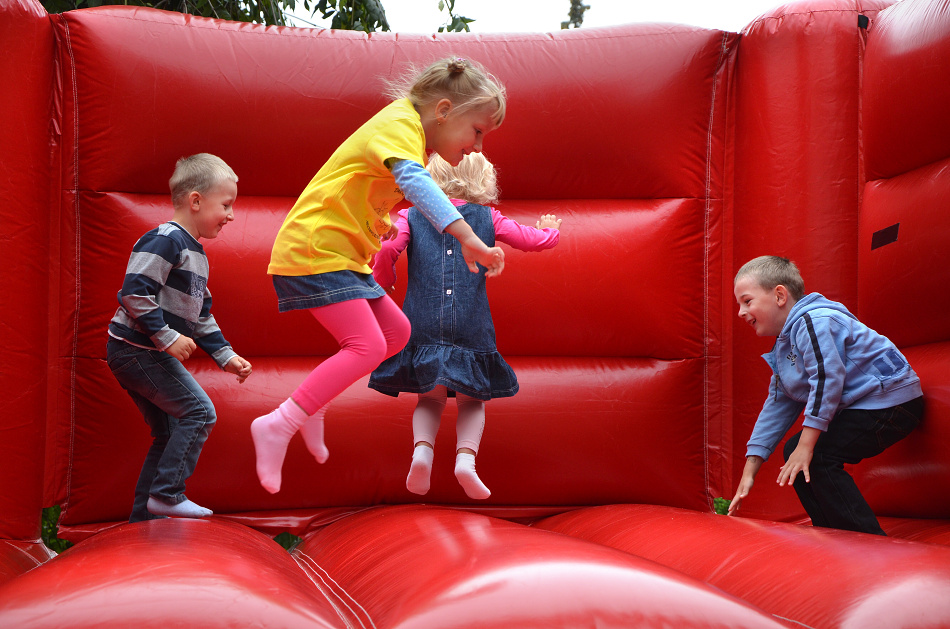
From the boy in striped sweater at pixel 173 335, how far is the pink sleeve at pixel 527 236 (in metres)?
0.65

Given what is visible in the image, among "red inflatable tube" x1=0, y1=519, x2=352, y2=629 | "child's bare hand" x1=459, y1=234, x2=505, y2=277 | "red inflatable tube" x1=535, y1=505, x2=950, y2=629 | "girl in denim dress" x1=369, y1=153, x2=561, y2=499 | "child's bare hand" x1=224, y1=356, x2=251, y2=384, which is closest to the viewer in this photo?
"red inflatable tube" x1=0, y1=519, x2=352, y2=629

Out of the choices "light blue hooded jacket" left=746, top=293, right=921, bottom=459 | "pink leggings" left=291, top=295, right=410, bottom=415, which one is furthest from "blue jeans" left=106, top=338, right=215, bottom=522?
"light blue hooded jacket" left=746, top=293, right=921, bottom=459

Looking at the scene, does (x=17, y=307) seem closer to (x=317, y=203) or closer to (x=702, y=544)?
(x=317, y=203)

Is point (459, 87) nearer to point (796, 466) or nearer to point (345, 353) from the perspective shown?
point (345, 353)

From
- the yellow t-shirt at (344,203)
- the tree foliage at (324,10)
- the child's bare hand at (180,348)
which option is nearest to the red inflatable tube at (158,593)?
the child's bare hand at (180,348)

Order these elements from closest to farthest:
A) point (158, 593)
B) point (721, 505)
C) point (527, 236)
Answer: point (158, 593) < point (527, 236) < point (721, 505)

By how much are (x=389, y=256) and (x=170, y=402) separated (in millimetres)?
615

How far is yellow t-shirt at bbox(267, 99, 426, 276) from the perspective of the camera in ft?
5.61

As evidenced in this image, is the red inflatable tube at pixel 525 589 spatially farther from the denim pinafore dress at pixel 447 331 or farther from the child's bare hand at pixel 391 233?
the child's bare hand at pixel 391 233

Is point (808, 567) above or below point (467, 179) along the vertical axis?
below

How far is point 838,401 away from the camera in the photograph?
1.79m

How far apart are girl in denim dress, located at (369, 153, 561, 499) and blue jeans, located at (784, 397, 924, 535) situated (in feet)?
2.31

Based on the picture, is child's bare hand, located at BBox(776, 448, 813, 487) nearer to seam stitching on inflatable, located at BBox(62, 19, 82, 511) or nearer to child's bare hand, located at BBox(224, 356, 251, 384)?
child's bare hand, located at BBox(224, 356, 251, 384)

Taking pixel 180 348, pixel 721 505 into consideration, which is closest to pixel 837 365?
pixel 721 505
